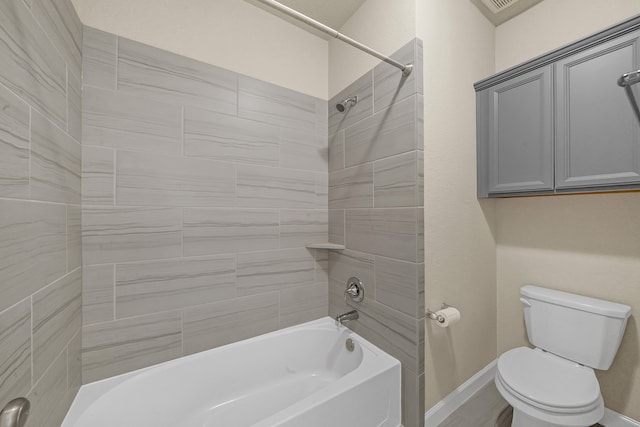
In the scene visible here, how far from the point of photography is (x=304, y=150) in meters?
1.74

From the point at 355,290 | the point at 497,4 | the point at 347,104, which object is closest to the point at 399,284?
the point at 355,290

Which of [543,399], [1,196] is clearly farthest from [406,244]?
[1,196]

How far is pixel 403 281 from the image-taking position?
50.2 inches

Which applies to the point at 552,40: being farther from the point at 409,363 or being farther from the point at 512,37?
the point at 409,363

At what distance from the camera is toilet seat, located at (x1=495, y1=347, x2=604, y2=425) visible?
1.05 meters

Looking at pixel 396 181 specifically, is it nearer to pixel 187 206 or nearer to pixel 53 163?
pixel 187 206

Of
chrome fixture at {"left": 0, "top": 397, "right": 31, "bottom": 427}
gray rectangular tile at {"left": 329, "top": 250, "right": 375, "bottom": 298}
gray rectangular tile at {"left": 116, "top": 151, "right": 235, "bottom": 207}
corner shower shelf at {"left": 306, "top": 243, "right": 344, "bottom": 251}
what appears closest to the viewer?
chrome fixture at {"left": 0, "top": 397, "right": 31, "bottom": 427}

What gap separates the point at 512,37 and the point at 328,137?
1.45 meters

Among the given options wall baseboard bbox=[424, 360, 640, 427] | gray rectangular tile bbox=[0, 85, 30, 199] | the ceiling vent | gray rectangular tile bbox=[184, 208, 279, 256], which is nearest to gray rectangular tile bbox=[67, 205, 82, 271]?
gray rectangular tile bbox=[0, 85, 30, 199]

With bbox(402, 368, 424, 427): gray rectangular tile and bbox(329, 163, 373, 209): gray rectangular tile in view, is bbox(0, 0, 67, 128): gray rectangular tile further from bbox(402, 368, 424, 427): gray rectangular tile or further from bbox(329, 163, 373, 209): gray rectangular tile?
bbox(402, 368, 424, 427): gray rectangular tile

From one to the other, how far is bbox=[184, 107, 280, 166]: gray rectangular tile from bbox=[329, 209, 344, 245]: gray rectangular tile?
1.84 feet

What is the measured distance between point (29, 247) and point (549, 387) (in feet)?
7.32

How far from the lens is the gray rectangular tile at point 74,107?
3.25ft

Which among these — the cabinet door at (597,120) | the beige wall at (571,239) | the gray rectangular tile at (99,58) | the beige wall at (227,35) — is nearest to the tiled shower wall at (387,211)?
the beige wall at (227,35)
